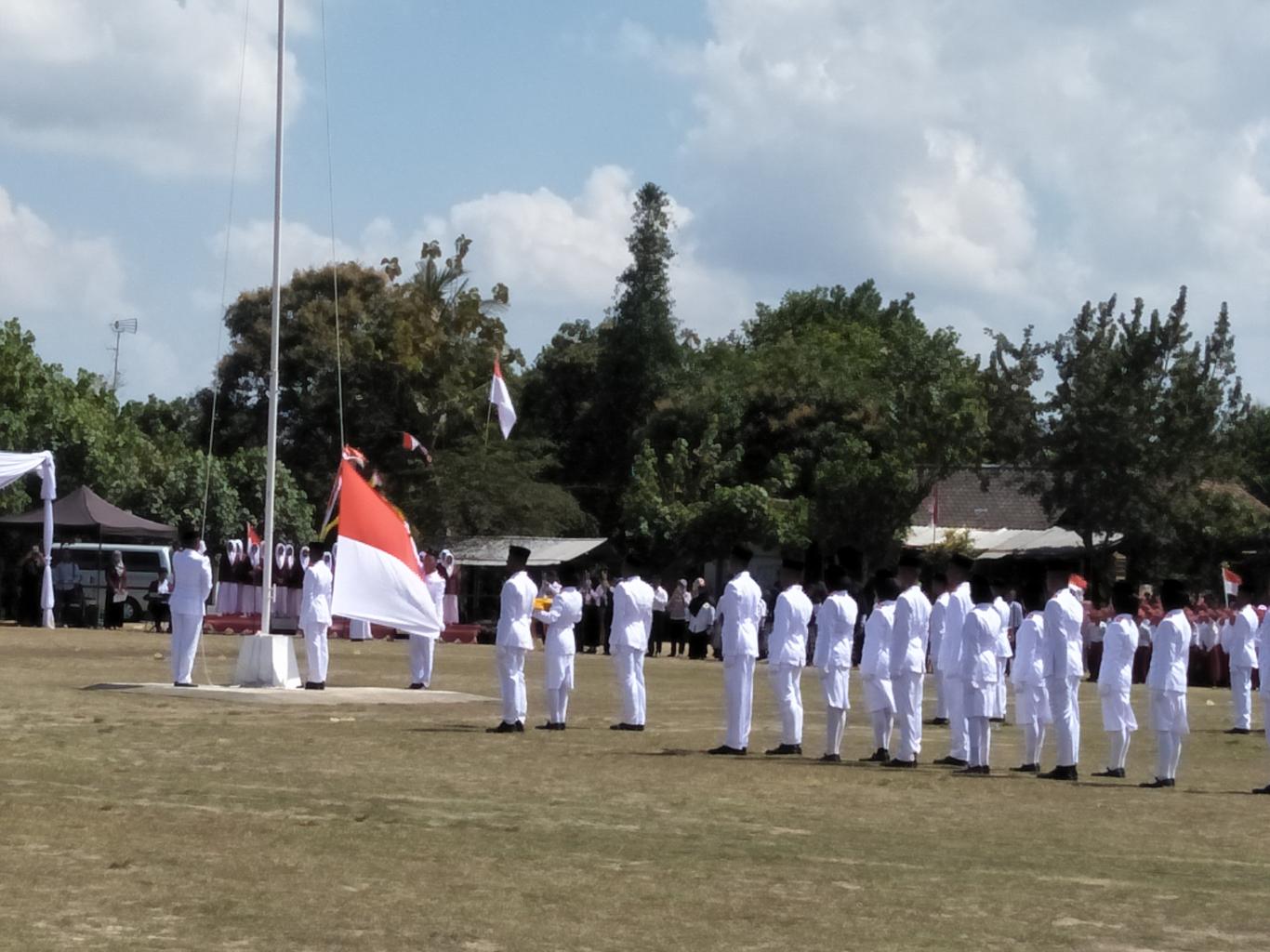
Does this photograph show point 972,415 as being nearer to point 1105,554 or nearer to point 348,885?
point 1105,554

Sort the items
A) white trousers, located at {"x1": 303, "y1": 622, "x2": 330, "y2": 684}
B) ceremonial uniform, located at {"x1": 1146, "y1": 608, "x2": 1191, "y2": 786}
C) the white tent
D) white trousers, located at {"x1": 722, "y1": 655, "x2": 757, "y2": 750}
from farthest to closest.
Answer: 1. the white tent
2. white trousers, located at {"x1": 303, "y1": 622, "x2": 330, "y2": 684}
3. white trousers, located at {"x1": 722, "y1": 655, "x2": 757, "y2": 750}
4. ceremonial uniform, located at {"x1": 1146, "y1": 608, "x2": 1191, "y2": 786}

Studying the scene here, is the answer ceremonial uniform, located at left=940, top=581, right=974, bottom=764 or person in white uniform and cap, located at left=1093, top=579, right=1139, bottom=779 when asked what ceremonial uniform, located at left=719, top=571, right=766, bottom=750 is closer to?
ceremonial uniform, located at left=940, top=581, right=974, bottom=764

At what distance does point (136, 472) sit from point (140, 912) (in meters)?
51.6

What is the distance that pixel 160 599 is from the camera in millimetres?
44469

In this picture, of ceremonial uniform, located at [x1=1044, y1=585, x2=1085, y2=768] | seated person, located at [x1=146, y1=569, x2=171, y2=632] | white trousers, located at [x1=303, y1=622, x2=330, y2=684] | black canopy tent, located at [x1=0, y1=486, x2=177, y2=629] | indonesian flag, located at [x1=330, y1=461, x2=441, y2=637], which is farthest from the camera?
black canopy tent, located at [x1=0, y1=486, x2=177, y2=629]

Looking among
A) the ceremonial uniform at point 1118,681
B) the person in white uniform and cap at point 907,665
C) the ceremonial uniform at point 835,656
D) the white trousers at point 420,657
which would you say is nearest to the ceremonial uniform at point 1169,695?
the ceremonial uniform at point 1118,681

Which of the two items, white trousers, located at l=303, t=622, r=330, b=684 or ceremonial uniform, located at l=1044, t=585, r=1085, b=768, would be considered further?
white trousers, located at l=303, t=622, r=330, b=684

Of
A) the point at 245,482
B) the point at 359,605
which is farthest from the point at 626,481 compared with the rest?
the point at 359,605

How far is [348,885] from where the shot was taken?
10.2m

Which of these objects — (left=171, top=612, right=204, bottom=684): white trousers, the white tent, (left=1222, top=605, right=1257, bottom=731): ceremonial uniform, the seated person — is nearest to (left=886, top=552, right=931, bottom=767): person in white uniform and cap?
(left=1222, top=605, right=1257, bottom=731): ceremonial uniform

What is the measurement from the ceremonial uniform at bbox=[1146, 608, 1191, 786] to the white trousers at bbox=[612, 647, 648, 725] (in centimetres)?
569

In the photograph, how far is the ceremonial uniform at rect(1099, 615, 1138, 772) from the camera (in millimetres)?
17562

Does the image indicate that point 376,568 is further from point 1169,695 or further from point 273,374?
point 1169,695

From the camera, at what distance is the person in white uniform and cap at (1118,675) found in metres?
17.6
